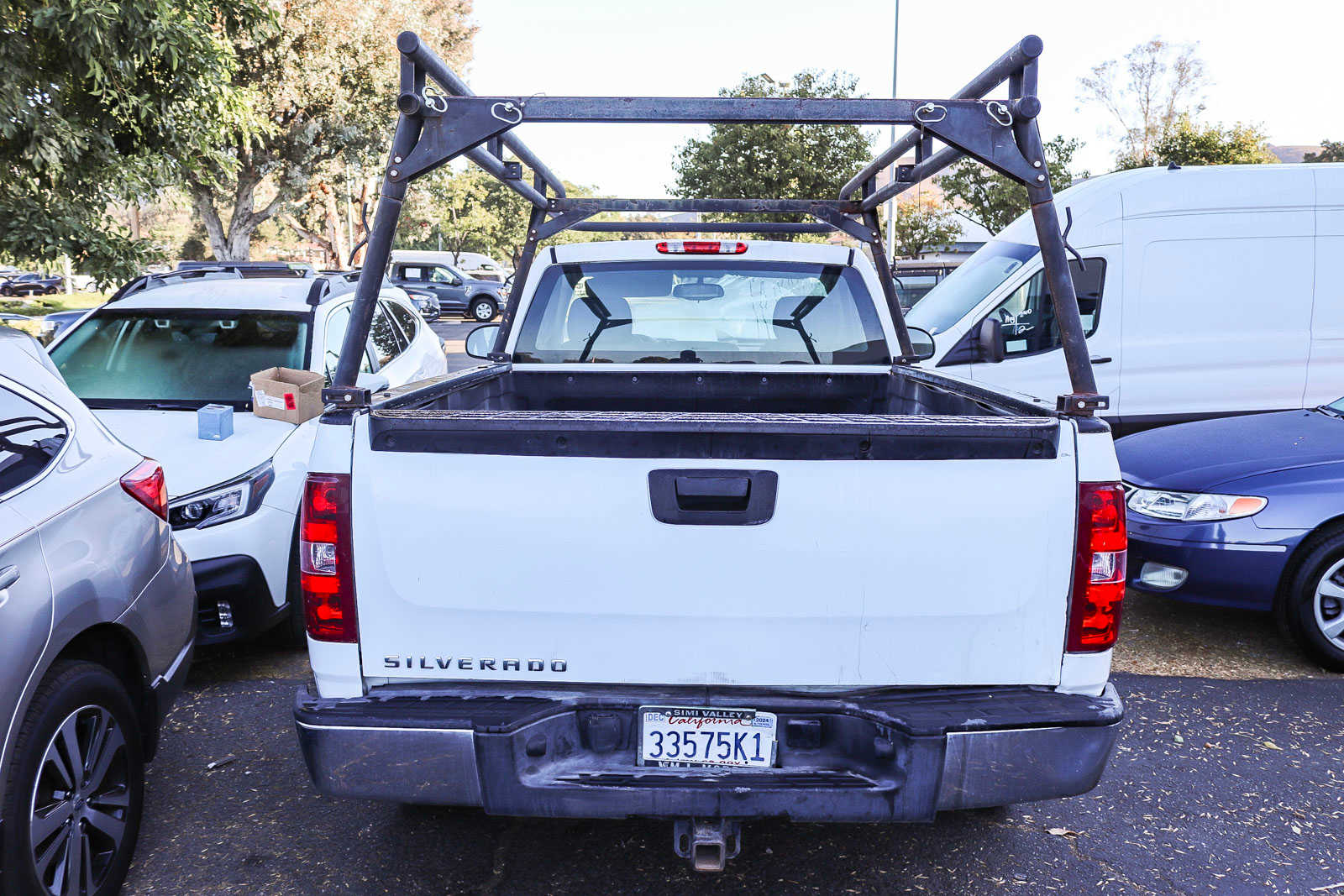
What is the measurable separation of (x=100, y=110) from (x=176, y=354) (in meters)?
3.11

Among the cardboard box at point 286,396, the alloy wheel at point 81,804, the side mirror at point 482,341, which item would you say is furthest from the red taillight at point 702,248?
the alloy wheel at point 81,804

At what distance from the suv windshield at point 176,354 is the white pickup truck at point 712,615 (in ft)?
11.2

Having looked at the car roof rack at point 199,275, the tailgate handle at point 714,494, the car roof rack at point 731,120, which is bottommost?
the tailgate handle at point 714,494

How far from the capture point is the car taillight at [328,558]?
2.54 meters

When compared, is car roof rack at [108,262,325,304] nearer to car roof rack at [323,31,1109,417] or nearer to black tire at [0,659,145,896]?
black tire at [0,659,145,896]

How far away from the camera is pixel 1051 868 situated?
3.22m

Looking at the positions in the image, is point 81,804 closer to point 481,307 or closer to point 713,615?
point 713,615

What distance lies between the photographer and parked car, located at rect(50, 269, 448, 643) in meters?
4.61

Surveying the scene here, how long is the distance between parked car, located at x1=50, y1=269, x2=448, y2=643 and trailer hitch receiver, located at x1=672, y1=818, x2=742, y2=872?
2.77 m

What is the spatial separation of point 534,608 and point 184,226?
314ft

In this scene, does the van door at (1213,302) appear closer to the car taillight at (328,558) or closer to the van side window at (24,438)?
the car taillight at (328,558)

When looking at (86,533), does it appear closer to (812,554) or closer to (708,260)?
(812,554)

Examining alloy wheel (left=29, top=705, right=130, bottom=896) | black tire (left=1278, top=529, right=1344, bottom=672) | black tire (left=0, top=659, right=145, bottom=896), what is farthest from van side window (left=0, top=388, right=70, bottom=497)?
black tire (left=1278, top=529, right=1344, bottom=672)

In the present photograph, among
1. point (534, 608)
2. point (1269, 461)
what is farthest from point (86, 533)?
point (1269, 461)
